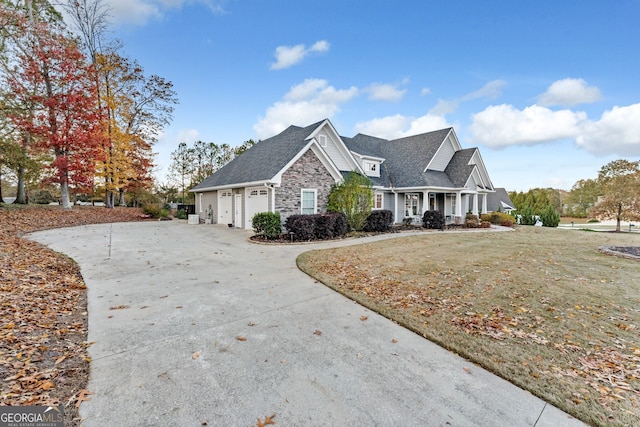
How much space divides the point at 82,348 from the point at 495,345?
5387 millimetres

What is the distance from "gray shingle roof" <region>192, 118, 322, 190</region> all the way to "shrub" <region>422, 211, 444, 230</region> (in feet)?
31.5

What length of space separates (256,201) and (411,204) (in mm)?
12300

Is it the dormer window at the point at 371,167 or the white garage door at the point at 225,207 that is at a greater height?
the dormer window at the point at 371,167

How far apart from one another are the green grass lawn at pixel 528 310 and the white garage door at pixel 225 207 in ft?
35.5

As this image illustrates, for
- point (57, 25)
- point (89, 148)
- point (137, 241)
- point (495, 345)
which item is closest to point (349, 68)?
point (137, 241)

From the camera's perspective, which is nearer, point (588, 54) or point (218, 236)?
point (588, 54)

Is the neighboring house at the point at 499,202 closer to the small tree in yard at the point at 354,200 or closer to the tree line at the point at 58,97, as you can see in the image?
the small tree in yard at the point at 354,200

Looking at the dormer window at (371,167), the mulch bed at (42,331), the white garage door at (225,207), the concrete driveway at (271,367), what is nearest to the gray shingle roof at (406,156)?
the dormer window at (371,167)

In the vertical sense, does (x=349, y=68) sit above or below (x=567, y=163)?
above

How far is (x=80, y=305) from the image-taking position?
16.2 feet

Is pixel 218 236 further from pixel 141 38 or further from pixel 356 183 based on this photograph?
pixel 141 38

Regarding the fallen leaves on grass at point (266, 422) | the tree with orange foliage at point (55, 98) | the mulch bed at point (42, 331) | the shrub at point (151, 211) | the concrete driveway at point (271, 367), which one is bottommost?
the concrete driveway at point (271, 367)

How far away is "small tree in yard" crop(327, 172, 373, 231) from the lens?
48.0 feet

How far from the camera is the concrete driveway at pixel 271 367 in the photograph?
2.41m
